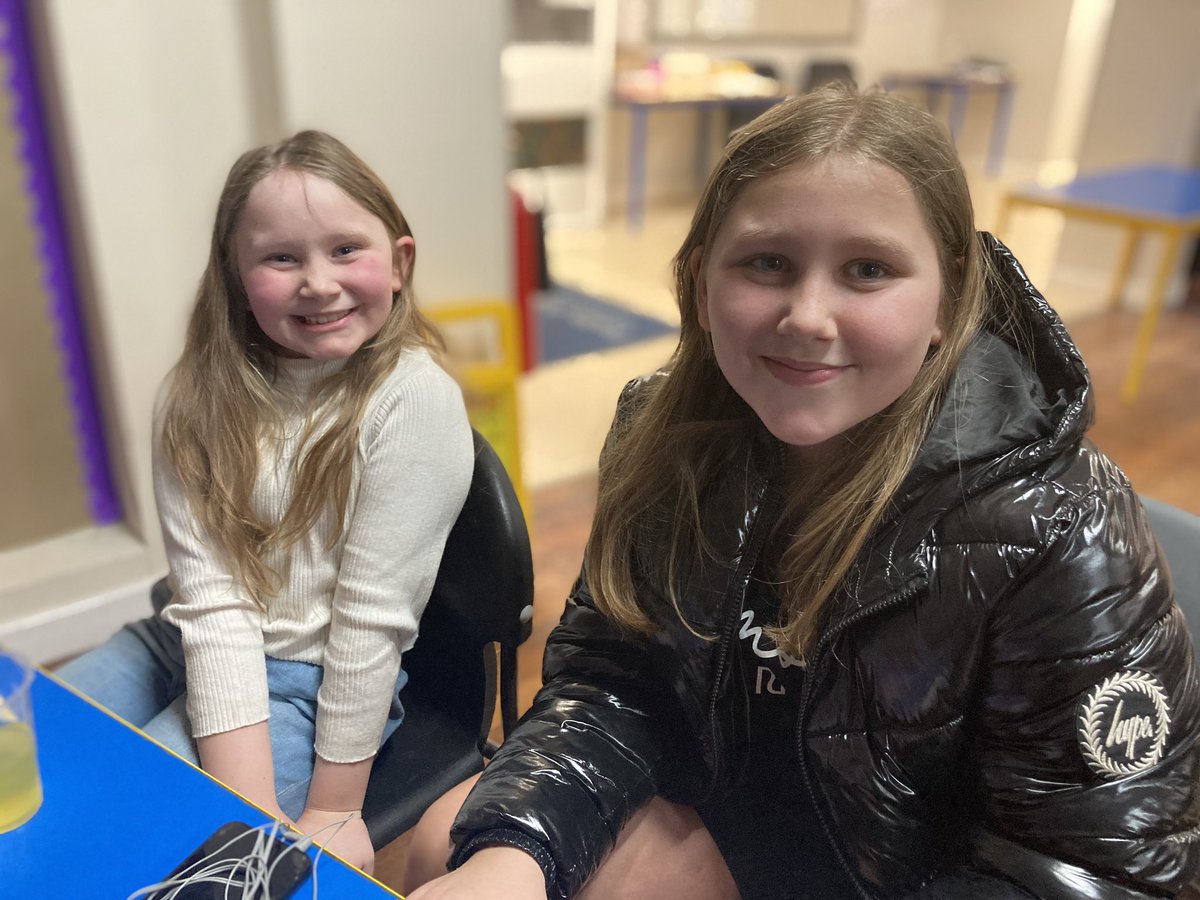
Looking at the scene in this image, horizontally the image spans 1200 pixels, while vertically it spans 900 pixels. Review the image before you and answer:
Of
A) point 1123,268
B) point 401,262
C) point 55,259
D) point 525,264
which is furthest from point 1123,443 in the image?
point 55,259

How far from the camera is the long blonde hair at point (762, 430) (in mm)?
736

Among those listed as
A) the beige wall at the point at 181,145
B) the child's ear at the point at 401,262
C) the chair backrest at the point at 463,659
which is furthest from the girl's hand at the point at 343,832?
the beige wall at the point at 181,145

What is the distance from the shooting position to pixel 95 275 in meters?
1.84

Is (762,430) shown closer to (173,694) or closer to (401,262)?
(401,262)

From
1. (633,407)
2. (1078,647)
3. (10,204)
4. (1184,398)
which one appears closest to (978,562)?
(1078,647)

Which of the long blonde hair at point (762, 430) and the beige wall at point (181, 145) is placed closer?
the long blonde hair at point (762, 430)

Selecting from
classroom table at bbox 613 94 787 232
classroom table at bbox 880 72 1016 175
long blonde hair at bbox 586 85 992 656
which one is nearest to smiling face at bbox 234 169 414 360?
long blonde hair at bbox 586 85 992 656

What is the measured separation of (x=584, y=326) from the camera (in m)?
3.93

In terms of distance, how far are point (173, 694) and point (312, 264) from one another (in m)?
0.52

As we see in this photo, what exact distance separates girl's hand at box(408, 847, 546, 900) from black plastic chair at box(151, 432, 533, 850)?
25cm

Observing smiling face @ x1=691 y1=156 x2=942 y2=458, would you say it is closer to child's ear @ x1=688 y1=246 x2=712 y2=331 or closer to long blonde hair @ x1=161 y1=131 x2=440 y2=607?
child's ear @ x1=688 y1=246 x2=712 y2=331

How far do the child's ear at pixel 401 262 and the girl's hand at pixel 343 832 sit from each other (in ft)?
1.83

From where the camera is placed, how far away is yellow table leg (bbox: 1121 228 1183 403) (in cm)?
298

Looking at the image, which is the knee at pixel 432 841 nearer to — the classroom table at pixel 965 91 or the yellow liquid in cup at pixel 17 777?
the yellow liquid in cup at pixel 17 777
